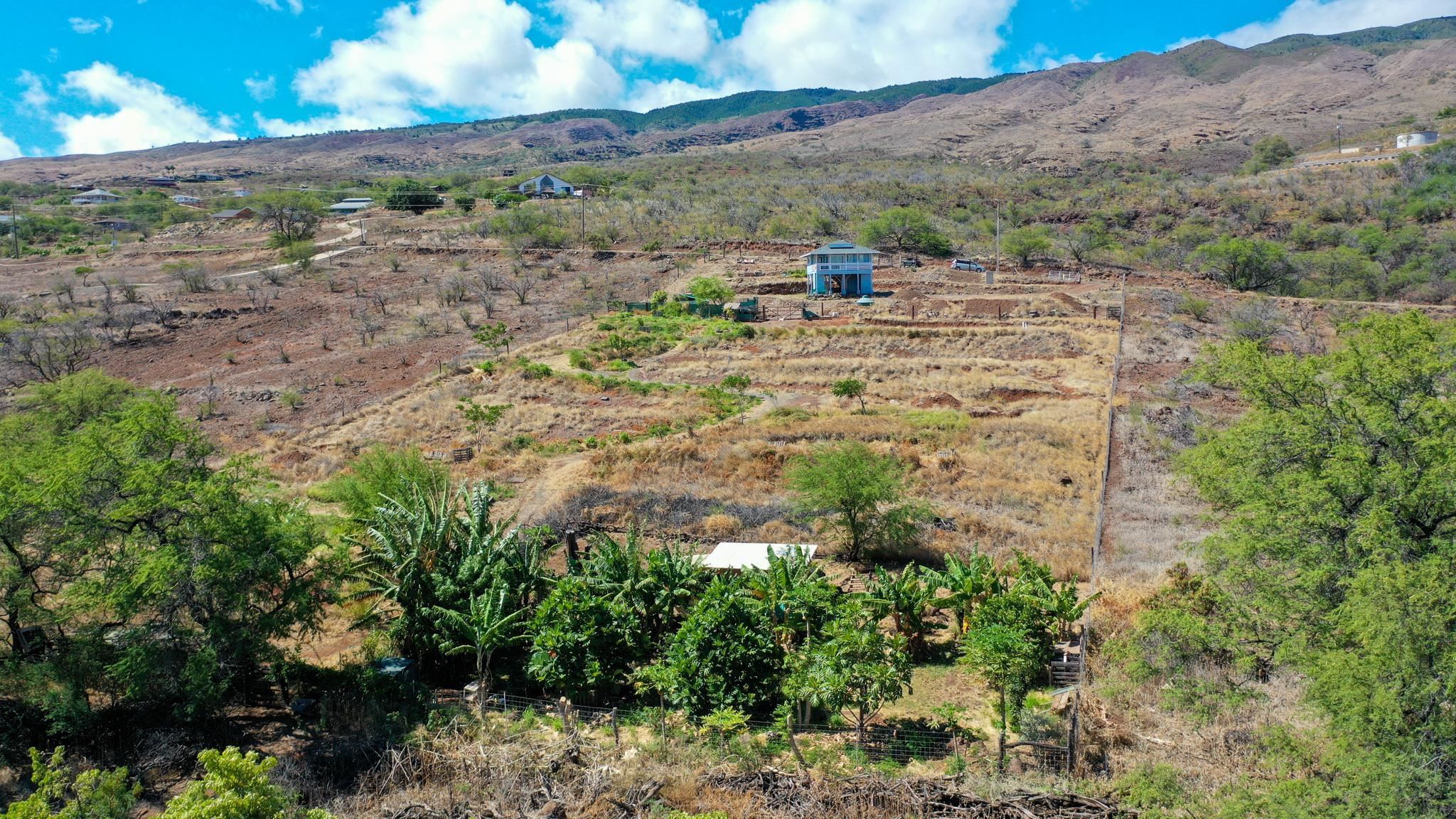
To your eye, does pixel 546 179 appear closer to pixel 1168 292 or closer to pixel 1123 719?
pixel 1168 292

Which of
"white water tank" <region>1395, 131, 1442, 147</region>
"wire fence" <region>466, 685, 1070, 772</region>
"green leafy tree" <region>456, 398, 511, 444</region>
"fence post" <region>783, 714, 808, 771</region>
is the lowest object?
"wire fence" <region>466, 685, 1070, 772</region>

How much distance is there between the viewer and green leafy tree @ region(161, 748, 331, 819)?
8289mm

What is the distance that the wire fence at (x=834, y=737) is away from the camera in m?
12.2

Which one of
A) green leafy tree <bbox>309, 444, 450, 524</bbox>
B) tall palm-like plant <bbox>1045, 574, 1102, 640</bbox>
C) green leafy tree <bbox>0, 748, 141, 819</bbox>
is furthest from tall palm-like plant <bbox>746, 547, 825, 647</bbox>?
green leafy tree <bbox>0, 748, 141, 819</bbox>

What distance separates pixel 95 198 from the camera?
10831cm

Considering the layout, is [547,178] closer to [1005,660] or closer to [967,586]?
[967,586]

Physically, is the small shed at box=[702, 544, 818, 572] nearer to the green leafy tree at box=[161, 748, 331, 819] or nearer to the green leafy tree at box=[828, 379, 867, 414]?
the green leafy tree at box=[161, 748, 331, 819]

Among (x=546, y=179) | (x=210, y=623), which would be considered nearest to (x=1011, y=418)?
(x=210, y=623)

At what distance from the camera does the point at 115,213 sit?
93812 millimetres

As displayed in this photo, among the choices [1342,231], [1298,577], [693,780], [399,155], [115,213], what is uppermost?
[399,155]

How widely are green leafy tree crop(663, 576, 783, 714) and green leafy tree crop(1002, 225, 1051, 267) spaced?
5542 cm

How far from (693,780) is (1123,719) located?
246 inches

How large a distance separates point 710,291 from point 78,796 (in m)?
46.1

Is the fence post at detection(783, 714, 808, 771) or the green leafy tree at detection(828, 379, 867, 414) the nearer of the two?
the fence post at detection(783, 714, 808, 771)
